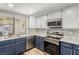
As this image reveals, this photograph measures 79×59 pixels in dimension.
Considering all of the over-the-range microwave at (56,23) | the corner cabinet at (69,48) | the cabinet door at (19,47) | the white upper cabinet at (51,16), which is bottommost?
the cabinet door at (19,47)

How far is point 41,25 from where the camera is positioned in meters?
3.48

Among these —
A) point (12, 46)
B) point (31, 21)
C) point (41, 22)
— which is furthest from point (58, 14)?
point (12, 46)

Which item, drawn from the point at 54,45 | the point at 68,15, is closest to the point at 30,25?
the point at 54,45

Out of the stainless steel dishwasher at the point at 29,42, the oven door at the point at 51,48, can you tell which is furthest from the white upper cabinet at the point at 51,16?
the stainless steel dishwasher at the point at 29,42

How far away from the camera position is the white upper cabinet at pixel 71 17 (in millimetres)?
1996

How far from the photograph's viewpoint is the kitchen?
2.05m

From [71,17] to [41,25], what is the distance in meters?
1.58

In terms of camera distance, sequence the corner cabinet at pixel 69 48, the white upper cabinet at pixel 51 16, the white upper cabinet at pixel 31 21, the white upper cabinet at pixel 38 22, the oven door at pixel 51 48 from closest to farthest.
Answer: the corner cabinet at pixel 69 48 < the oven door at pixel 51 48 < the white upper cabinet at pixel 51 16 < the white upper cabinet at pixel 38 22 < the white upper cabinet at pixel 31 21

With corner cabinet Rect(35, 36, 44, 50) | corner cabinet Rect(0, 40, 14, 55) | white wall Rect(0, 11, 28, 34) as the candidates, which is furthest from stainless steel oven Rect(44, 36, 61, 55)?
white wall Rect(0, 11, 28, 34)

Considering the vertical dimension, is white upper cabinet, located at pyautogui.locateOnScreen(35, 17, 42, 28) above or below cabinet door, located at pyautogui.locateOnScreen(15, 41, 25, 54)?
above

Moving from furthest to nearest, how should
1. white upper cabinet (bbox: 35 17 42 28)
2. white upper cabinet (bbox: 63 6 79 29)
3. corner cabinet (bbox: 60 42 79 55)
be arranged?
1. white upper cabinet (bbox: 35 17 42 28)
2. white upper cabinet (bbox: 63 6 79 29)
3. corner cabinet (bbox: 60 42 79 55)

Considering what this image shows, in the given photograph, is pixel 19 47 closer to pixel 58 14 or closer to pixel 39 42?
pixel 39 42

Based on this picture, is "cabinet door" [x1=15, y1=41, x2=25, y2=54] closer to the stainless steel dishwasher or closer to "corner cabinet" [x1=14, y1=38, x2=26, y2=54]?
"corner cabinet" [x1=14, y1=38, x2=26, y2=54]

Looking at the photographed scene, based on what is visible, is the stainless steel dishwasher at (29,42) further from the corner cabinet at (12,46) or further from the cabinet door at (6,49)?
the cabinet door at (6,49)
